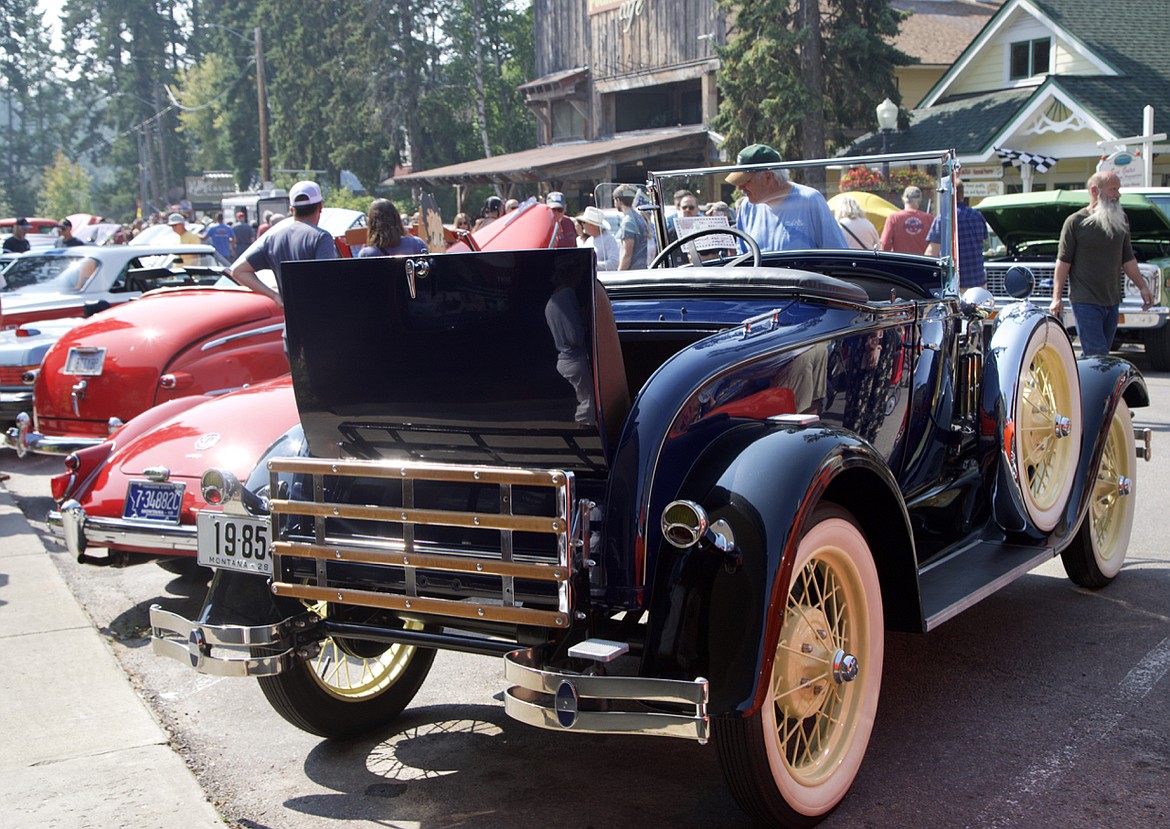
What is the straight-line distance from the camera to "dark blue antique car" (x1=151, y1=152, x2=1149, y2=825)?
3006mm

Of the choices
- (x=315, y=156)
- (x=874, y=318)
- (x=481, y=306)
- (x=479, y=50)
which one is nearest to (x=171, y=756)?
(x=481, y=306)

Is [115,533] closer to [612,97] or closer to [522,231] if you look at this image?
[522,231]

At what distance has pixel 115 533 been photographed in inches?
207

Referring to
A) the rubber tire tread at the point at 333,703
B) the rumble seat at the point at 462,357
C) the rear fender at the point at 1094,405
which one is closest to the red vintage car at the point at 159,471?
the rubber tire tread at the point at 333,703

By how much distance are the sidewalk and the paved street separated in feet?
0.36

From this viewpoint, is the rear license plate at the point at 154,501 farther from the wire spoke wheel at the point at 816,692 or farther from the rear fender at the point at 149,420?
the wire spoke wheel at the point at 816,692

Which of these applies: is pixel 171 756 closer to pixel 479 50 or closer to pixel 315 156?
pixel 479 50

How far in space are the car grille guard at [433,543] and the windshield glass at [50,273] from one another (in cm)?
854

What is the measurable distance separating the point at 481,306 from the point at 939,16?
115ft

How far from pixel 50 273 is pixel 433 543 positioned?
9.61m

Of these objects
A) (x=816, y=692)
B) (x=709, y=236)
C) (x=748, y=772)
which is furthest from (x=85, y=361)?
(x=748, y=772)

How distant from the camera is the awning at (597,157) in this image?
29094 mm

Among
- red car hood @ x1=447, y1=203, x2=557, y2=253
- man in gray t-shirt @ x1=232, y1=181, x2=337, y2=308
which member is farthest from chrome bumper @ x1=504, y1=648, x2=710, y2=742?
man in gray t-shirt @ x1=232, y1=181, x2=337, y2=308

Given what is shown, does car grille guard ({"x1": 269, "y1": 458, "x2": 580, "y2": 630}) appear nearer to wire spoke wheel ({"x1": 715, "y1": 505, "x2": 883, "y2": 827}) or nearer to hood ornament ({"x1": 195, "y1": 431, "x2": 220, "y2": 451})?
wire spoke wheel ({"x1": 715, "y1": 505, "x2": 883, "y2": 827})
